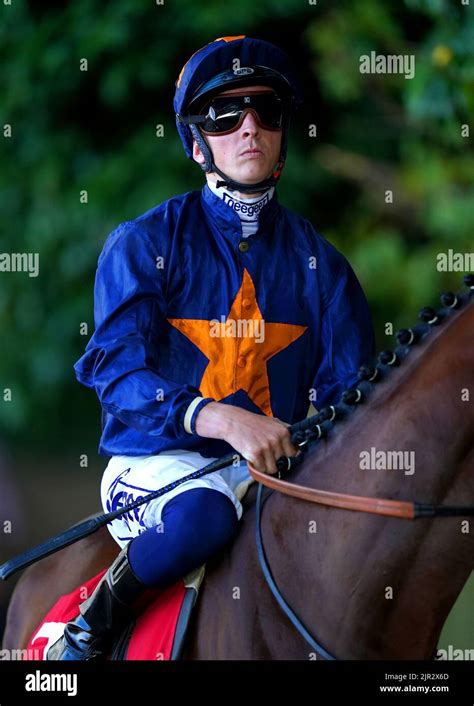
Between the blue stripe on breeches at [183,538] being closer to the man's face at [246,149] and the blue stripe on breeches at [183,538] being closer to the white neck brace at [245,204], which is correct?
the white neck brace at [245,204]

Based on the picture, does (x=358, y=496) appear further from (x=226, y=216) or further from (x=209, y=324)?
(x=226, y=216)

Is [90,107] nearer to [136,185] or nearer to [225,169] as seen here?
[136,185]

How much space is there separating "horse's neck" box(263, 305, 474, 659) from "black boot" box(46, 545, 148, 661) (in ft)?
1.37

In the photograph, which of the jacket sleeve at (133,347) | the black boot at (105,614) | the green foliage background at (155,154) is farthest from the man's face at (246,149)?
the green foliage background at (155,154)

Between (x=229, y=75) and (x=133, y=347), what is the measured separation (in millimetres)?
818

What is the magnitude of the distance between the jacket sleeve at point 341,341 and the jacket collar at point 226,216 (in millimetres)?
266

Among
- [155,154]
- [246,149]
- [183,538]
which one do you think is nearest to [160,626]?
[183,538]

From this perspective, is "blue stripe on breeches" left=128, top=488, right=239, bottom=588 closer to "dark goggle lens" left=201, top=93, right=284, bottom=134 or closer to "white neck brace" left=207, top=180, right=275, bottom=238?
"white neck brace" left=207, top=180, right=275, bottom=238

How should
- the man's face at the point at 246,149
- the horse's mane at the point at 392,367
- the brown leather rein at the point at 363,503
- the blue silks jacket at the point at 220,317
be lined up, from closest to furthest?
the brown leather rein at the point at 363,503
the horse's mane at the point at 392,367
the blue silks jacket at the point at 220,317
the man's face at the point at 246,149

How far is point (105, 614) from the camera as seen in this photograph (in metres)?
2.73

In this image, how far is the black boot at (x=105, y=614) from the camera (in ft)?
8.82

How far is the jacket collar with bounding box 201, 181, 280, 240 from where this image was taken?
3018mm

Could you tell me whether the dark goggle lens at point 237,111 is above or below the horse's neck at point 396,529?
above

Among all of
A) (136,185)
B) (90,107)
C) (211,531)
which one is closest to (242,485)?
(211,531)
